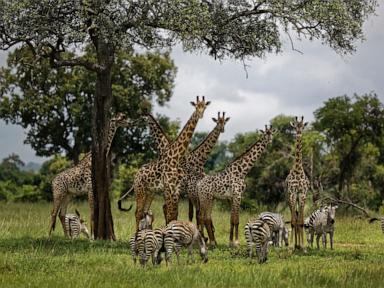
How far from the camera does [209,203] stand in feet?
59.0

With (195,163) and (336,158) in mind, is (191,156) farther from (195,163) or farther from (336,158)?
(336,158)

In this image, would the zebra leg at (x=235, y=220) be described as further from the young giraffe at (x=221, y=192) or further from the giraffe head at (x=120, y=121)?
the giraffe head at (x=120, y=121)

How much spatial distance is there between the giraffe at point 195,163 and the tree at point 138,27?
2107 mm

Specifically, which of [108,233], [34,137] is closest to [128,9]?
[108,233]

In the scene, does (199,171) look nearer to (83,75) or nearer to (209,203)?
(209,203)

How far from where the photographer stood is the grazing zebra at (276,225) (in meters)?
15.8

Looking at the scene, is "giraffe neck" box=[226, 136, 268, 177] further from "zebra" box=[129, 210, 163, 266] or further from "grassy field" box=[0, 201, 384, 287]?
"zebra" box=[129, 210, 163, 266]

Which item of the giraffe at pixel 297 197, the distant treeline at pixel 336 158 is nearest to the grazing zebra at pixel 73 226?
the giraffe at pixel 297 197

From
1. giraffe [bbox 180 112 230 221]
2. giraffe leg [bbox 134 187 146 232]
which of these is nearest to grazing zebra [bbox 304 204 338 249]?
giraffe [bbox 180 112 230 221]

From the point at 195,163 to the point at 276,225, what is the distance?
3440mm

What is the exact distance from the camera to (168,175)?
17.6 m

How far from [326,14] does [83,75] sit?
23.0 metres

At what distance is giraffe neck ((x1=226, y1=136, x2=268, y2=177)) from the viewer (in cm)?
1830

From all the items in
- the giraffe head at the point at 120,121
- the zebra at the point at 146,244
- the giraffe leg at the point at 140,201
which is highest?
the giraffe head at the point at 120,121
